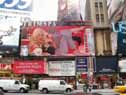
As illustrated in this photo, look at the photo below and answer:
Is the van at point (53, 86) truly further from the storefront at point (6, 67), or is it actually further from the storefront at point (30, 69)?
the storefront at point (6, 67)

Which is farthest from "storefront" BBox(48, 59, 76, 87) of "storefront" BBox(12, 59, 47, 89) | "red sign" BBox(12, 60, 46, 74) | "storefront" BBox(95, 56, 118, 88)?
"storefront" BBox(95, 56, 118, 88)

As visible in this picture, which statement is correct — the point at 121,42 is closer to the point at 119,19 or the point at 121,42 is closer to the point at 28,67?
the point at 119,19

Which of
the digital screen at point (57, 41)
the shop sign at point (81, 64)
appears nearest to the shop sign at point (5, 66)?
the digital screen at point (57, 41)

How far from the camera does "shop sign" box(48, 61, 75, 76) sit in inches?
2213

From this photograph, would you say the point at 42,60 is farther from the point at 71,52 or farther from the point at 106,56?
the point at 106,56

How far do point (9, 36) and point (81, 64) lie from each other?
39.1 ft

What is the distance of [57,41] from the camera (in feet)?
189

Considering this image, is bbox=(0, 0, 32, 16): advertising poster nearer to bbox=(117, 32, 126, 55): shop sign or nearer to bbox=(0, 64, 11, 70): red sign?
bbox=(0, 64, 11, 70): red sign

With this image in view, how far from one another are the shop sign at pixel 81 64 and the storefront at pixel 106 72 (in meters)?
1.93

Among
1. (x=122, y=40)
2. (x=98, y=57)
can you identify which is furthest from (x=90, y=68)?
(x=122, y=40)

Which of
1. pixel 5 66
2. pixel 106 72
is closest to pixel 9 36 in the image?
pixel 5 66

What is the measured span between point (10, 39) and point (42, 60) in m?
5.90

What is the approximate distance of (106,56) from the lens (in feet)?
189

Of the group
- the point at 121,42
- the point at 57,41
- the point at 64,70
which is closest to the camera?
the point at 64,70
